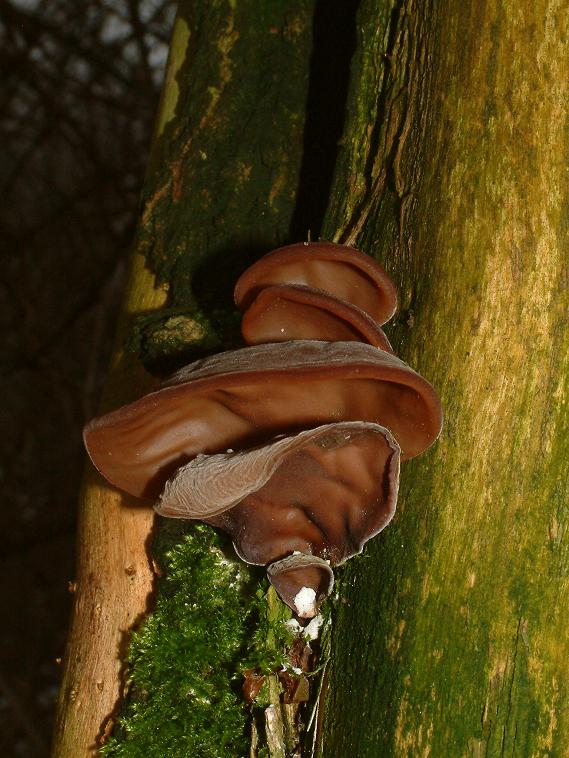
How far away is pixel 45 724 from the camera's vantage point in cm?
642

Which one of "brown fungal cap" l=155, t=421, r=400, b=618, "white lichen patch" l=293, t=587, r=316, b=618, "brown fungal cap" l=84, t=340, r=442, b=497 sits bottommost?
"white lichen patch" l=293, t=587, r=316, b=618

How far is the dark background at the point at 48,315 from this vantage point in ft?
20.4

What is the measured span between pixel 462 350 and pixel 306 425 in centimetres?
36

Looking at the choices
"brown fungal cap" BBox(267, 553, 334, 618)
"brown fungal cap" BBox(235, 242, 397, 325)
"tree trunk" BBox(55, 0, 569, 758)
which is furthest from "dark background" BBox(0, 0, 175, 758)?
"brown fungal cap" BBox(267, 553, 334, 618)

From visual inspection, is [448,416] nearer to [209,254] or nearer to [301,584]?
[301,584]

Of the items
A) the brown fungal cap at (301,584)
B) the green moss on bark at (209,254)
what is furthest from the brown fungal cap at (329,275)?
the brown fungal cap at (301,584)

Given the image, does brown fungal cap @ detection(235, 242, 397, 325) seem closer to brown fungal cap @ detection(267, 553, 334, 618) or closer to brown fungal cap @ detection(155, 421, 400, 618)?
brown fungal cap @ detection(155, 421, 400, 618)

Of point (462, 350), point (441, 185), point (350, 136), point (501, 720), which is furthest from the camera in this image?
point (350, 136)

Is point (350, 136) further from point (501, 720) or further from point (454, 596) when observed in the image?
point (501, 720)

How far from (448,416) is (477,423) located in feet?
0.20

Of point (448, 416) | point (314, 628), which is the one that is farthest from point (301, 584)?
point (448, 416)

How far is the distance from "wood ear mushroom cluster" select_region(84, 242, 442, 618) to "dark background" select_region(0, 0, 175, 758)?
5099 millimetres

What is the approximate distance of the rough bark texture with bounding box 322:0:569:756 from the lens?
1.33 meters

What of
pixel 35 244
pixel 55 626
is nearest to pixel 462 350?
pixel 35 244
